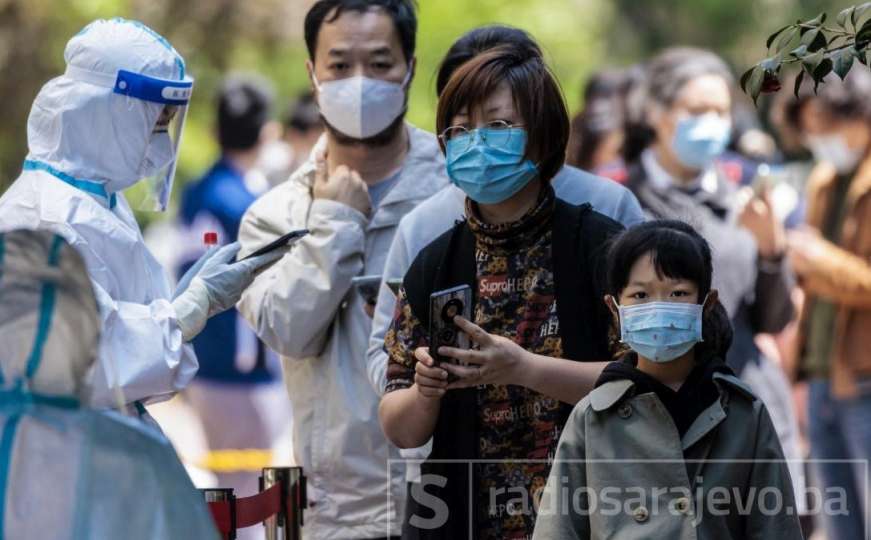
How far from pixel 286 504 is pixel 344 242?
2.93 ft

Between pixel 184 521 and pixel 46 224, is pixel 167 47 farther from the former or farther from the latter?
pixel 184 521

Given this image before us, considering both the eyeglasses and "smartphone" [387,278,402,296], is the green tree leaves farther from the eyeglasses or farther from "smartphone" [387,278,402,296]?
"smartphone" [387,278,402,296]

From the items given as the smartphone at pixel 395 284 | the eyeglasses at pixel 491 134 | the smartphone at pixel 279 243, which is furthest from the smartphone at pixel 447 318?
the smartphone at pixel 279 243

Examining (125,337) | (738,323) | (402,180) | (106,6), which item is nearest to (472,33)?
(402,180)

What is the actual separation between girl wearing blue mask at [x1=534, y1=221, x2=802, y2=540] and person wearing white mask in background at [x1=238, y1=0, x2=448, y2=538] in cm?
138

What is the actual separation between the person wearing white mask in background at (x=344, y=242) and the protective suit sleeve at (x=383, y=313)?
14.4 inches

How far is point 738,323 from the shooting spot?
787 cm

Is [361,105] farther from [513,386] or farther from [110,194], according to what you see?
[513,386]

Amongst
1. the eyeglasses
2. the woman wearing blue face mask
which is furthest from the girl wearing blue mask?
the eyeglasses

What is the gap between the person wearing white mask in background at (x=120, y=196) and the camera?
5145 mm

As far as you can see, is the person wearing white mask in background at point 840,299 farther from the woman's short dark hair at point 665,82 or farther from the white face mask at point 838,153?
the woman's short dark hair at point 665,82

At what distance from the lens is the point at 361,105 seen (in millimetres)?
A: 6262

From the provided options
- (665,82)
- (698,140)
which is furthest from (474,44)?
(665,82)

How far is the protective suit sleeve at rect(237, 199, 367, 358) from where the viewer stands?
6016 millimetres
